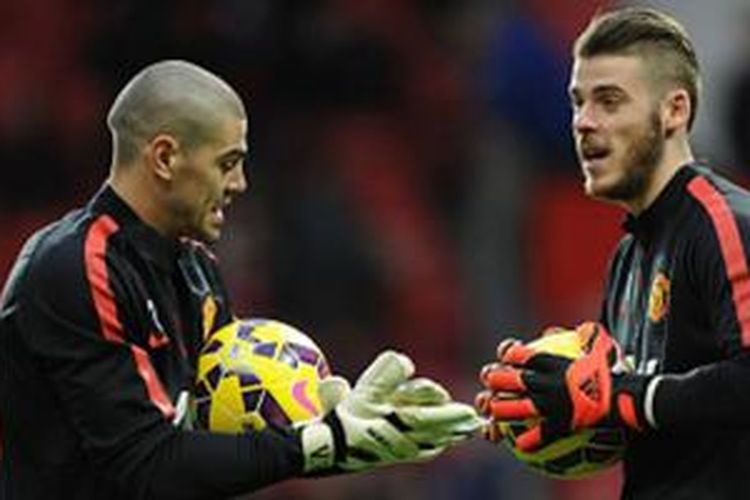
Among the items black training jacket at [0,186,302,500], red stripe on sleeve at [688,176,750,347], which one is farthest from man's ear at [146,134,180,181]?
red stripe on sleeve at [688,176,750,347]

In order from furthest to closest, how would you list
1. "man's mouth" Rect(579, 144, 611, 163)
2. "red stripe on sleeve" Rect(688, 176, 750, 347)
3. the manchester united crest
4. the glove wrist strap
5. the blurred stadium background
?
the blurred stadium background → "man's mouth" Rect(579, 144, 611, 163) → the manchester united crest → the glove wrist strap → "red stripe on sleeve" Rect(688, 176, 750, 347)

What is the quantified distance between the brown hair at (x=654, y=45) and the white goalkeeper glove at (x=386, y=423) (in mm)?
1003

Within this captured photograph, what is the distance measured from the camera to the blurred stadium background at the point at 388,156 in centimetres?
1150

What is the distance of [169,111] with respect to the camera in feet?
21.3

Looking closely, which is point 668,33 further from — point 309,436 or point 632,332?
point 309,436

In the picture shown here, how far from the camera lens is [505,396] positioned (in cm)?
644

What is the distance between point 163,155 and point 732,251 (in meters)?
1.50

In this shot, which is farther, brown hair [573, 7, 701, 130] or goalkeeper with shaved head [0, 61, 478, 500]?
brown hair [573, 7, 701, 130]

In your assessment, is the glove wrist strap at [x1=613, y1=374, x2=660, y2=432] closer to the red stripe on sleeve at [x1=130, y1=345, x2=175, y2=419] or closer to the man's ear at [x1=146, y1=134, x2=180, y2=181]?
the red stripe on sleeve at [x1=130, y1=345, x2=175, y2=419]

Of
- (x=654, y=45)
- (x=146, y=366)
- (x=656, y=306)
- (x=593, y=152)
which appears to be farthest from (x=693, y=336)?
(x=146, y=366)

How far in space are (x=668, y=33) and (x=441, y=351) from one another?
5.59 meters

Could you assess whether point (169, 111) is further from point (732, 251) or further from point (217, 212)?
point (732, 251)

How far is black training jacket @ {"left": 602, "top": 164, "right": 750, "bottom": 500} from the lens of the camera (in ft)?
20.2

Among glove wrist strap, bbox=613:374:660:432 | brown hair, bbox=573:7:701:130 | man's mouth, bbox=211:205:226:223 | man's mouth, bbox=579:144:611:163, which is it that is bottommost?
glove wrist strap, bbox=613:374:660:432
